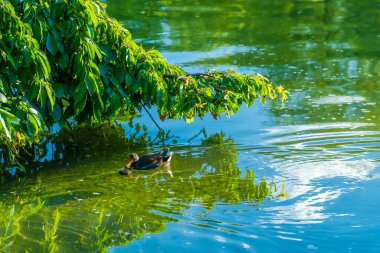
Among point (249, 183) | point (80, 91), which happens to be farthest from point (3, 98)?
point (249, 183)

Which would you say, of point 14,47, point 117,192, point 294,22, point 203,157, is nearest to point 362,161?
point 203,157

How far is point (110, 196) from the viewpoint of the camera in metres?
9.22

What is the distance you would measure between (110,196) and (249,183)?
4.99 ft

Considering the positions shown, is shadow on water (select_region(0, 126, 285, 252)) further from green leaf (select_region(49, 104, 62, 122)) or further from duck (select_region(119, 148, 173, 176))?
green leaf (select_region(49, 104, 62, 122))

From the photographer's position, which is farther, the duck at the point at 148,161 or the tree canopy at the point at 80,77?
the duck at the point at 148,161

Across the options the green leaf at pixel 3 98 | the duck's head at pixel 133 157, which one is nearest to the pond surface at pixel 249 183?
the duck's head at pixel 133 157

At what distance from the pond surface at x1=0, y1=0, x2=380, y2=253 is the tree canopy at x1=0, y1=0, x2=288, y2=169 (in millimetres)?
605

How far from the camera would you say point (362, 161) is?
9.91m

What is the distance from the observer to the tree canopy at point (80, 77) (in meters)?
9.20

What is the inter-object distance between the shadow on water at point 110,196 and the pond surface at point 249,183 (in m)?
0.01

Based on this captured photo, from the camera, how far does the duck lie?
9836 mm

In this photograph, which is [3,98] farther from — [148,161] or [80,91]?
[148,161]

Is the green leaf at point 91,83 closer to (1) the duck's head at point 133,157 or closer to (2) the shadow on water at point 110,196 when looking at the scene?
(1) the duck's head at point 133,157

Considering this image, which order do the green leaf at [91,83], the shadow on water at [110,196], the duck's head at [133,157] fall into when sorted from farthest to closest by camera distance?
the duck's head at [133,157] < the green leaf at [91,83] < the shadow on water at [110,196]
